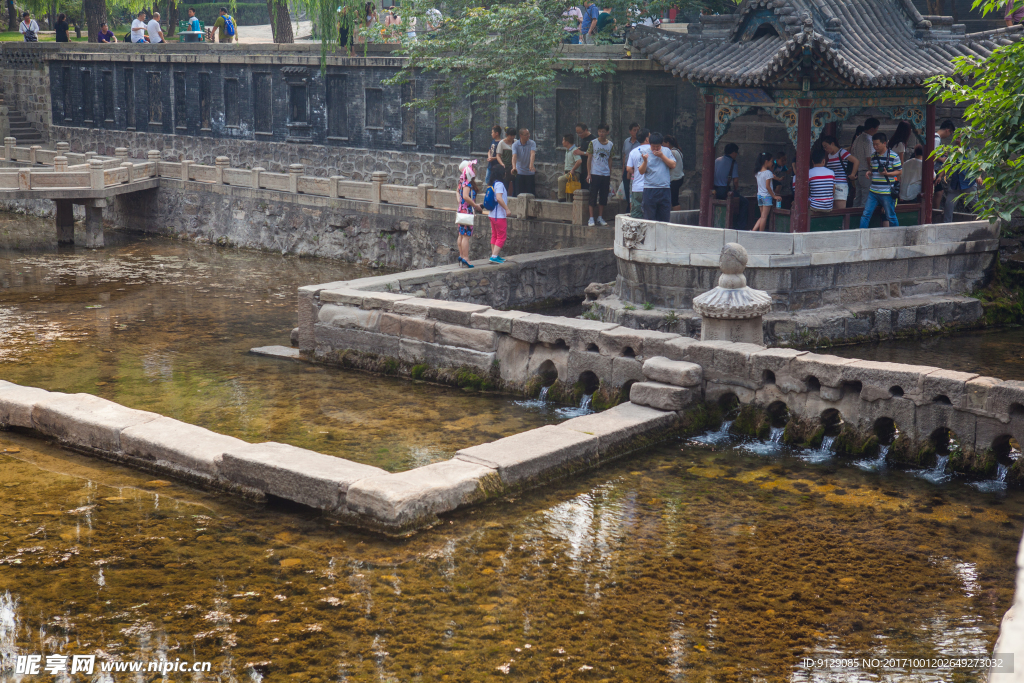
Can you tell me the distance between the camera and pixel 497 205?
14.1 metres

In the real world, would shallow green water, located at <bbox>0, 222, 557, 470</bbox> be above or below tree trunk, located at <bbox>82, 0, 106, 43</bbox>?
below

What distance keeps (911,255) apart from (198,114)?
2096 cm

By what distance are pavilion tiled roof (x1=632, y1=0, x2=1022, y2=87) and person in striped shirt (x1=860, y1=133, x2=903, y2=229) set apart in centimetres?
97

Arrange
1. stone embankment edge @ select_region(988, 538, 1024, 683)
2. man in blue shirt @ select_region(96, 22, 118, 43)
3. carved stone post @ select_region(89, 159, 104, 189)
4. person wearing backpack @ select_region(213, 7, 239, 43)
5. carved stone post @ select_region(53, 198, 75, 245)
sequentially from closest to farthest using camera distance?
stone embankment edge @ select_region(988, 538, 1024, 683)
carved stone post @ select_region(89, 159, 104, 189)
carved stone post @ select_region(53, 198, 75, 245)
person wearing backpack @ select_region(213, 7, 239, 43)
man in blue shirt @ select_region(96, 22, 118, 43)

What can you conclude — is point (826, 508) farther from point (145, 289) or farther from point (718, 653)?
point (145, 289)

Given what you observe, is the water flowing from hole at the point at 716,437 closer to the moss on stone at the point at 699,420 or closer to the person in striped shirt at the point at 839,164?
the moss on stone at the point at 699,420

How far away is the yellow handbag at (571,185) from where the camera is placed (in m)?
17.4

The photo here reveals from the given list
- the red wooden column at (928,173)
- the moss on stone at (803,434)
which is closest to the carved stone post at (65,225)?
the red wooden column at (928,173)

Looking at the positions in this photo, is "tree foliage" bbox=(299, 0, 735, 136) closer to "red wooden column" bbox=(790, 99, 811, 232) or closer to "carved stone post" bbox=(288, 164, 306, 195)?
"carved stone post" bbox=(288, 164, 306, 195)

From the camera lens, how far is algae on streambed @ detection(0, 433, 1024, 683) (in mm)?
5594

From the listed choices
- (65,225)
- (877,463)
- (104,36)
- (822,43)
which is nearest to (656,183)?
(822,43)

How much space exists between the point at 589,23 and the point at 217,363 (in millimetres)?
12249

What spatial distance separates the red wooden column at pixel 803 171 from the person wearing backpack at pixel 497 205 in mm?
3924

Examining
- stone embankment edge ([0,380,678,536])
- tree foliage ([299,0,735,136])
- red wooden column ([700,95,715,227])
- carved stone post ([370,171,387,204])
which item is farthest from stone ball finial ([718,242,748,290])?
carved stone post ([370,171,387,204])
